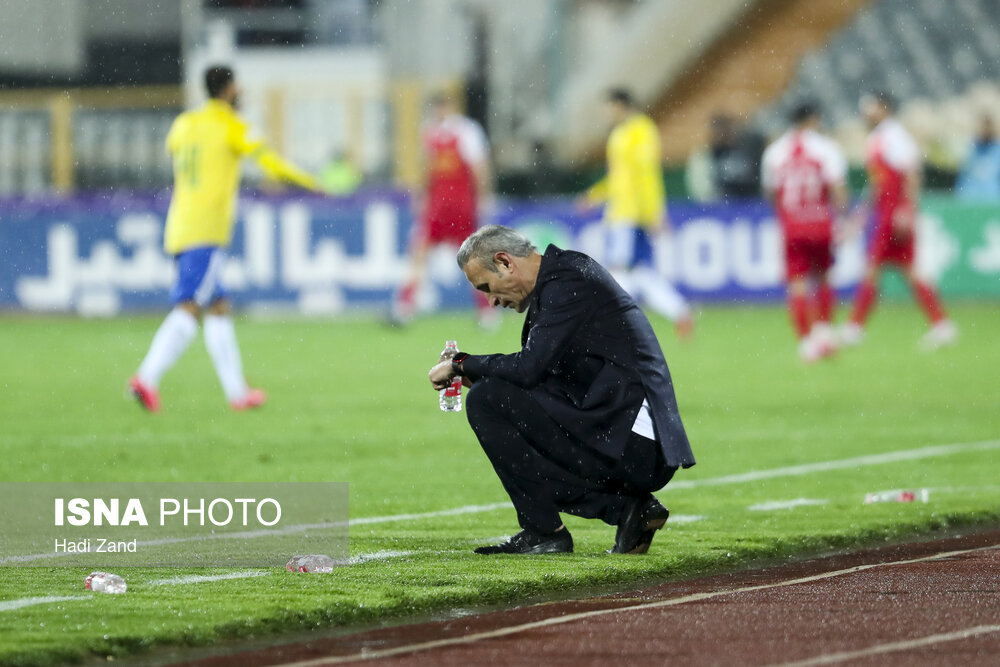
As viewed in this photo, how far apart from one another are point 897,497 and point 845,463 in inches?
61.3

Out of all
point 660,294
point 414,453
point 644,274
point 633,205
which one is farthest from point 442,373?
point 633,205

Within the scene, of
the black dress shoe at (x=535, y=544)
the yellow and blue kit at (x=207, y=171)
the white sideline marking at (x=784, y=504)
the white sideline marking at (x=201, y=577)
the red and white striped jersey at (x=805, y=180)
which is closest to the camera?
the white sideline marking at (x=201, y=577)

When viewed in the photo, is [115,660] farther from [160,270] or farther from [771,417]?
[160,270]

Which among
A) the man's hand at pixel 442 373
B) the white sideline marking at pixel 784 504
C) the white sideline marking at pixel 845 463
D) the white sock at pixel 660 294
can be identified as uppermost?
the white sock at pixel 660 294

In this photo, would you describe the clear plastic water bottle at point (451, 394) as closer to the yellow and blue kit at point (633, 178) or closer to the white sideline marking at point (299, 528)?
the white sideline marking at point (299, 528)

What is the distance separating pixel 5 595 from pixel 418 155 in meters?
21.5

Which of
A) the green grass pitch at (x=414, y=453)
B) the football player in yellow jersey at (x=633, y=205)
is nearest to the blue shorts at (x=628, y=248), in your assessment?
the football player in yellow jersey at (x=633, y=205)

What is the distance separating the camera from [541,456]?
709cm

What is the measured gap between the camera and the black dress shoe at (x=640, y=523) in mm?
7188

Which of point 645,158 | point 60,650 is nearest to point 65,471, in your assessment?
point 60,650

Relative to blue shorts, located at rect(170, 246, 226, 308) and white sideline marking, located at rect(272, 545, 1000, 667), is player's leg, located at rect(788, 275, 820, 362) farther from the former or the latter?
white sideline marking, located at rect(272, 545, 1000, 667)

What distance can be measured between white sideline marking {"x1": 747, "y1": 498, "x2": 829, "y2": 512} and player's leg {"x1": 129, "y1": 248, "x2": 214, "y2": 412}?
5375 millimetres

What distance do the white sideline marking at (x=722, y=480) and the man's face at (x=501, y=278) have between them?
5.23ft

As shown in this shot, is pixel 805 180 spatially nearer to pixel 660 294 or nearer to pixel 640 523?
pixel 660 294
